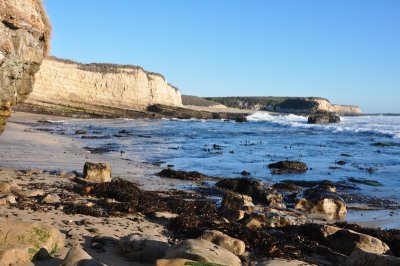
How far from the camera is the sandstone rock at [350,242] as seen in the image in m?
6.01

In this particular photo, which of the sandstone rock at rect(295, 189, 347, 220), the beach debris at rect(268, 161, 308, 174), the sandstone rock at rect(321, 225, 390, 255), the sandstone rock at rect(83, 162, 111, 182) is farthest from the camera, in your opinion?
the beach debris at rect(268, 161, 308, 174)

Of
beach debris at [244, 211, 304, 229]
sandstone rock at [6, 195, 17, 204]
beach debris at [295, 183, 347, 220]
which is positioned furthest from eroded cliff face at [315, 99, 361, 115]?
sandstone rock at [6, 195, 17, 204]

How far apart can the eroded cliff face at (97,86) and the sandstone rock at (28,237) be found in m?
45.6

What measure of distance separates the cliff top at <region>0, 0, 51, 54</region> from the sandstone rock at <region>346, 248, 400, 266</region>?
6642 mm

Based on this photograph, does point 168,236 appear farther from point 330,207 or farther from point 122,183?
point 330,207

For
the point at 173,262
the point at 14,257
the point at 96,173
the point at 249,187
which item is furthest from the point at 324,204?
the point at 14,257

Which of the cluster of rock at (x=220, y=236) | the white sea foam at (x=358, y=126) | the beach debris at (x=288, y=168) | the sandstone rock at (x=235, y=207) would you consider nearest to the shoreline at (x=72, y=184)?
Answer: the cluster of rock at (x=220, y=236)

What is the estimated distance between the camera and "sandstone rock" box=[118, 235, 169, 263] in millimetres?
4945

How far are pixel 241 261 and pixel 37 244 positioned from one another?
2406 mm

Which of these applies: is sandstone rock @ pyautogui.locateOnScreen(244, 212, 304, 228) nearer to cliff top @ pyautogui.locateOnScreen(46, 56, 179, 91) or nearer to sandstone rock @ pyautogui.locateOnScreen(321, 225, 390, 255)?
sandstone rock @ pyautogui.locateOnScreen(321, 225, 390, 255)

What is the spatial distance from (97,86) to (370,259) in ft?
196

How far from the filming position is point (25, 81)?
911 centimetres

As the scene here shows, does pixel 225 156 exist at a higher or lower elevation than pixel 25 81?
lower

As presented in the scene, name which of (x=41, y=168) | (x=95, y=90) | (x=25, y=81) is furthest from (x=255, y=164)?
(x=95, y=90)
